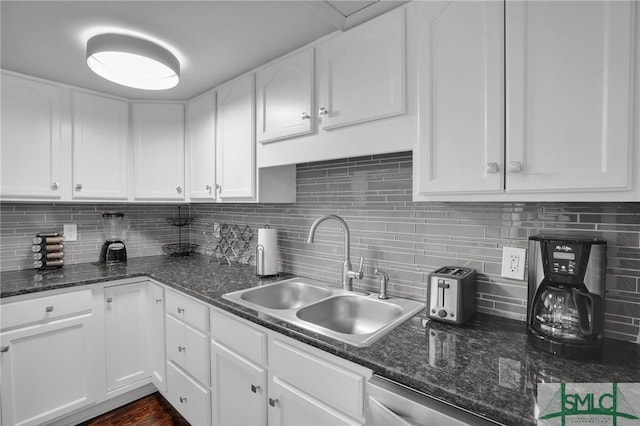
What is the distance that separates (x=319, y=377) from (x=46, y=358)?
180cm

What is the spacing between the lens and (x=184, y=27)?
1548 millimetres

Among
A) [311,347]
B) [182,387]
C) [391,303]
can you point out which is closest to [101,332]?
[182,387]

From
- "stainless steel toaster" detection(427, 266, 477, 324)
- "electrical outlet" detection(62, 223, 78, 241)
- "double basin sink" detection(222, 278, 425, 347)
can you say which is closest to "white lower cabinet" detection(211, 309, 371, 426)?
"double basin sink" detection(222, 278, 425, 347)

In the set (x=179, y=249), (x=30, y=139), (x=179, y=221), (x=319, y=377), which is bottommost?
(x=319, y=377)

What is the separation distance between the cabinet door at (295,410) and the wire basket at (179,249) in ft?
6.55

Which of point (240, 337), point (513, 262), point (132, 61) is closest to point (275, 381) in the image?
point (240, 337)

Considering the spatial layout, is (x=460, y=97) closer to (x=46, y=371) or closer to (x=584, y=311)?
(x=584, y=311)

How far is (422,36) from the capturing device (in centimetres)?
124

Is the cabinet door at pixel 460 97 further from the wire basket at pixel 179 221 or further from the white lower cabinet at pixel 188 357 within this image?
the wire basket at pixel 179 221

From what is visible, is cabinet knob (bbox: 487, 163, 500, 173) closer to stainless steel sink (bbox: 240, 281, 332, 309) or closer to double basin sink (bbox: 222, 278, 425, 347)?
double basin sink (bbox: 222, 278, 425, 347)

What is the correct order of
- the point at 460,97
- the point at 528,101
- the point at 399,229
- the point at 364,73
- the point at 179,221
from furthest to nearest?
the point at 179,221, the point at 399,229, the point at 364,73, the point at 460,97, the point at 528,101

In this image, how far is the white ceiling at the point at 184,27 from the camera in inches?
54.6

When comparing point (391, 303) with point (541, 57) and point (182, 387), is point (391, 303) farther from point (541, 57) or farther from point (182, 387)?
point (182, 387)

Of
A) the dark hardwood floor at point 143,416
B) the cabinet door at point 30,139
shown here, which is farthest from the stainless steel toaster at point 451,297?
the cabinet door at point 30,139
